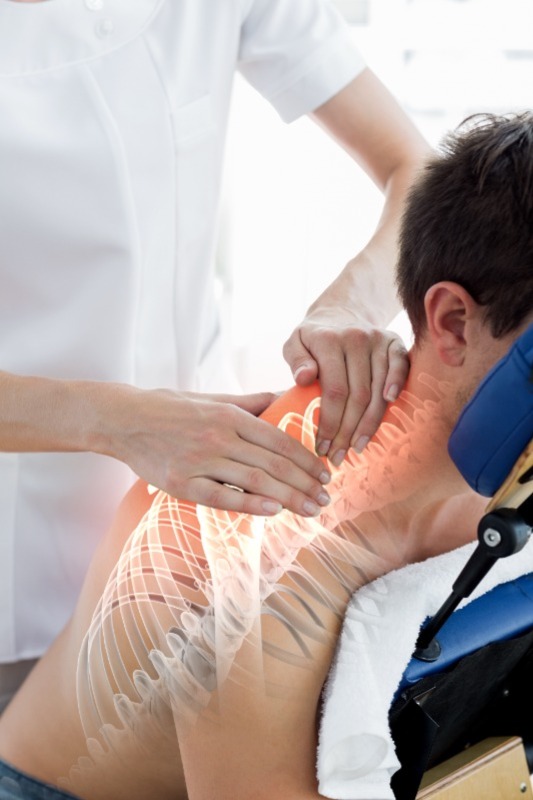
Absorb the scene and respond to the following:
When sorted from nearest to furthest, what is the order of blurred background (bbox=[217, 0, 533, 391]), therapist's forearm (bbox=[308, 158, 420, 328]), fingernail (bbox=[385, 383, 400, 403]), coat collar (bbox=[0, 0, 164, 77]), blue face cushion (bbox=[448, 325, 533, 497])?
blue face cushion (bbox=[448, 325, 533, 497])
fingernail (bbox=[385, 383, 400, 403])
coat collar (bbox=[0, 0, 164, 77])
therapist's forearm (bbox=[308, 158, 420, 328])
blurred background (bbox=[217, 0, 533, 391])

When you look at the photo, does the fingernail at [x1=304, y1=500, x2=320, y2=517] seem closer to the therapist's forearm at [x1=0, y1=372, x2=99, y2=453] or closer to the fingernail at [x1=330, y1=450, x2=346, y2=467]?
the fingernail at [x1=330, y1=450, x2=346, y2=467]

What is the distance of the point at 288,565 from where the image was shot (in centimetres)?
99

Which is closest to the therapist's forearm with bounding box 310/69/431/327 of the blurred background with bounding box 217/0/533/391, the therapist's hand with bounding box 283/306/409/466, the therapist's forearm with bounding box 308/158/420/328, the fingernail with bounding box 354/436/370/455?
the therapist's forearm with bounding box 308/158/420/328

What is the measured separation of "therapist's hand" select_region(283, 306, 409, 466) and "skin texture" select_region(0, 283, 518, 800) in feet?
0.05

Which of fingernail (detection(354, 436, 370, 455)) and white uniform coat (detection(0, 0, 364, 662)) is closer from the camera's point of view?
→ fingernail (detection(354, 436, 370, 455))

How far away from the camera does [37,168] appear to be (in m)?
1.15

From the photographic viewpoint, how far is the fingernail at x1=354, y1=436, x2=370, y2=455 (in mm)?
1023

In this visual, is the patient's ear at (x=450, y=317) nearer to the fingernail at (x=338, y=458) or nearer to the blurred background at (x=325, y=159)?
the fingernail at (x=338, y=458)

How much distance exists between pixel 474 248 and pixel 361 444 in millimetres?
214

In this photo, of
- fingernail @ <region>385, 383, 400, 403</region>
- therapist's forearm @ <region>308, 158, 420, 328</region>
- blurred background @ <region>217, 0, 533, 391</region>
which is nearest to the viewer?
fingernail @ <region>385, 383, 400, 403</region>

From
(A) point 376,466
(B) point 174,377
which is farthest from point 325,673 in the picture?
(B) point 174,377

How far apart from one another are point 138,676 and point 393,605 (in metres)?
0.25

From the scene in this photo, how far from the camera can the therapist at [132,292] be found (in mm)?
993

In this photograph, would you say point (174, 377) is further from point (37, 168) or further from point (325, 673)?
point (325, 673)
